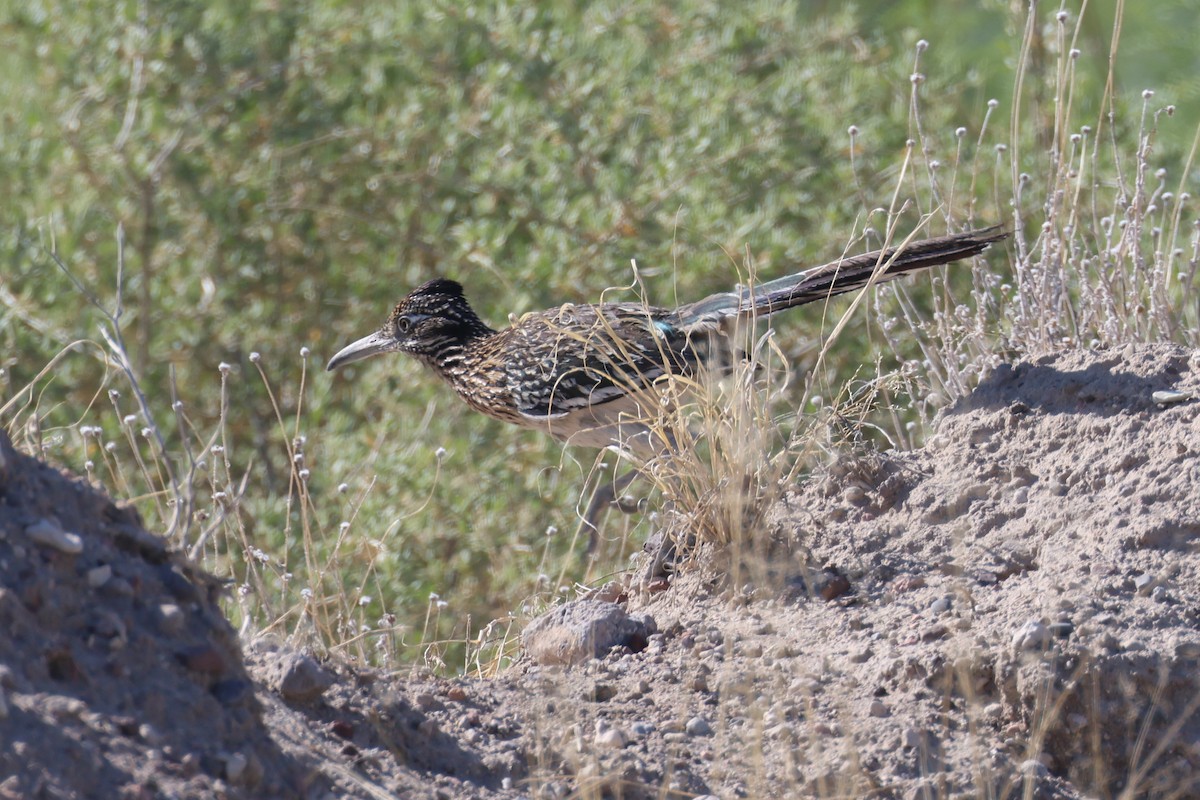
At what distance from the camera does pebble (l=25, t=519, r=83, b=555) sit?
272 centimetres

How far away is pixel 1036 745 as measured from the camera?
314 cm

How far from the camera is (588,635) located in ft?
12.6

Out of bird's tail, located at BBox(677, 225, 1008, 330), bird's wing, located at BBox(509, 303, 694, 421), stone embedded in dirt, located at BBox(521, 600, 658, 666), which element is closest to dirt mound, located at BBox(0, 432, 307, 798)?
stone embedded in dirt, located at BBox(521, 600, 658, 666)

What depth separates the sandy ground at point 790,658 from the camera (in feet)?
8.73

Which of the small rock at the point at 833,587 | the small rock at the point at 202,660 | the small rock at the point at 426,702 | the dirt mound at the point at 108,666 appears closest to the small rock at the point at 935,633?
the small rock at the point at 833,587

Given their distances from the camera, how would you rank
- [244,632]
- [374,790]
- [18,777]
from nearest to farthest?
[18,777], [374,790], [244,632]

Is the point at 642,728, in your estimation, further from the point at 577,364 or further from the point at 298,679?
the point at 577,364

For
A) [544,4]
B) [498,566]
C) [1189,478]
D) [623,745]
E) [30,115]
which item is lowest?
[498,566]

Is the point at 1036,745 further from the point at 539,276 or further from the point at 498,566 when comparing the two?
the point at 539,276

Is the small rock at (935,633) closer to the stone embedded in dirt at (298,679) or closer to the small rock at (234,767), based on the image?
the stone embedded in dirt at (298,679)

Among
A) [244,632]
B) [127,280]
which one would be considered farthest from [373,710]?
[127,280]

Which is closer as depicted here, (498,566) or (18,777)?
(18,777)

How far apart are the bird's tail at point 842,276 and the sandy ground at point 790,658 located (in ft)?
1.71

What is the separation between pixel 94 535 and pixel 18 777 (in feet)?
2.21
